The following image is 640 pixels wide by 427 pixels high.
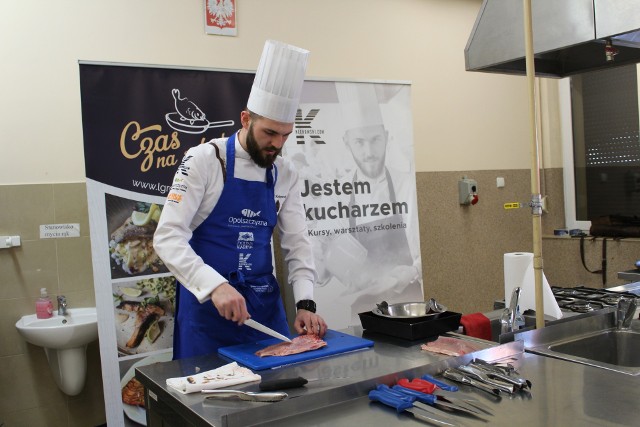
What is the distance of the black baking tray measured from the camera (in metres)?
1.81

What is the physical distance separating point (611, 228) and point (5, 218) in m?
4.09

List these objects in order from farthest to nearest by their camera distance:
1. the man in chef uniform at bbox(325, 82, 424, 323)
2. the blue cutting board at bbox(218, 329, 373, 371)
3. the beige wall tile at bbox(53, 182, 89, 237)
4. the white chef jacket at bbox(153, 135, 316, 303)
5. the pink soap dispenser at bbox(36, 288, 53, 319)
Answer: the man in chef uniform at bbox(325, 82, 424, 323)
the beige wall tile at bbox(53, 182, 89, 237)
the pink soap dispenser at bbox(36, 288, 53, 319)
the white chef jacket at bbox(153, 135, 316, 303)
the blue cutting board at bbox(218, 329, 373, 371)

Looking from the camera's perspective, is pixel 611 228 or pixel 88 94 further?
pixel 611 228

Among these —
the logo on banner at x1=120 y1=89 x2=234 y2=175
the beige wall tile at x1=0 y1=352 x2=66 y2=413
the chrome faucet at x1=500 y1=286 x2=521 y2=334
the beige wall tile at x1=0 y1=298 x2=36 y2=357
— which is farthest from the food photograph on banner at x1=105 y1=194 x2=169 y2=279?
the chrome faucet at x1=500 y1=286 x2=521 y2=334

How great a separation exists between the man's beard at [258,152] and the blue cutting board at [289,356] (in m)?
0.66

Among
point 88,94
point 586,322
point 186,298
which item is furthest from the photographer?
point 88,94

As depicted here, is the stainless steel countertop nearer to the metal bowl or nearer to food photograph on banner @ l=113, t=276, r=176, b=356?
the metal bowl

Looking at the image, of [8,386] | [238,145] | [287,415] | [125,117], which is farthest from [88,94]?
[287,415]

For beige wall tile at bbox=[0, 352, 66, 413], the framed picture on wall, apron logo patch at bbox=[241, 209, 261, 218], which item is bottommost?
beige wall tile at bbox=[0, 352, 66, 413]

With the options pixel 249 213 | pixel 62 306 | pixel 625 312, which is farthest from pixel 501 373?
pixel 62 306

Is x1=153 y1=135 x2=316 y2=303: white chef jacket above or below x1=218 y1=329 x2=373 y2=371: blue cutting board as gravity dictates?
above

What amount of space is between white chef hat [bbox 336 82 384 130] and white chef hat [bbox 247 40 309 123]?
142cm

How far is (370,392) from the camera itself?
141cm

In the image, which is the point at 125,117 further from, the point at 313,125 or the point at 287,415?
the point at 287,415
